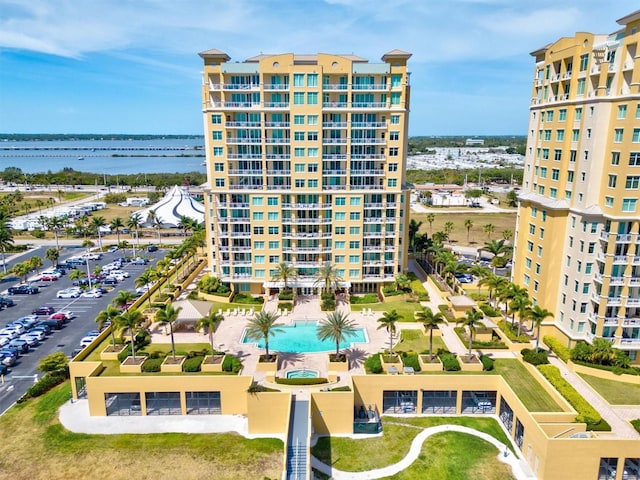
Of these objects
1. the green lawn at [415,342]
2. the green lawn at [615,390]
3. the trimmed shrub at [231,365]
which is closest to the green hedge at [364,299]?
the green lawn at [415,342]

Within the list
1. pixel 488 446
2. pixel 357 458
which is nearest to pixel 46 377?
pixel 357 458

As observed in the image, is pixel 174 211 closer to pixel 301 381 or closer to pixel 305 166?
pixel 305 166

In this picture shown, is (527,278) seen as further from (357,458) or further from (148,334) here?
(148,334)

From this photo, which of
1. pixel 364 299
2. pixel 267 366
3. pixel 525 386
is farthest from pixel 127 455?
pixel 364 299

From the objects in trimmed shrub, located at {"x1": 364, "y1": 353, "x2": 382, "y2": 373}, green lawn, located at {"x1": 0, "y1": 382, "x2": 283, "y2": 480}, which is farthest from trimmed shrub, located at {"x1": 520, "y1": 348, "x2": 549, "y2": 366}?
green lawn, located at {"x1": 0, "y1": 382, "x2": 283, "y2": 480}

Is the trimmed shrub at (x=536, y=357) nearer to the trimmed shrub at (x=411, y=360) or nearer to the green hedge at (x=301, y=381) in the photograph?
the trimmed shrub at (x=411, y=360)

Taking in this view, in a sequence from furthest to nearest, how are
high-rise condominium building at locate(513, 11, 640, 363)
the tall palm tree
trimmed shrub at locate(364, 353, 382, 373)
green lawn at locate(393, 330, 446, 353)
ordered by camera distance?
the tall palm tree → green lawn at locate(393, 330, 446, 353) → trimmed shrub at locate(364, 353, 382, 373) → high-rise condominium building at locate(513, 11, 640, 363)

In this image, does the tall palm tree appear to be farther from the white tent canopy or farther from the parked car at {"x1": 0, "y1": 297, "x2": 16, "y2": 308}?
the white tent canopy
